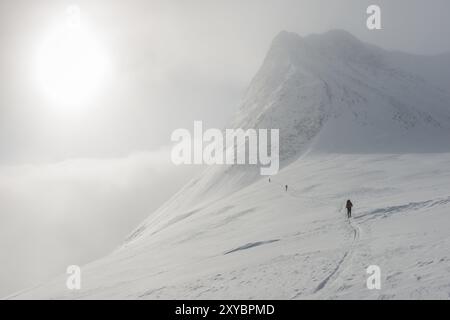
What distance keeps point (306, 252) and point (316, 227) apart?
6.32m

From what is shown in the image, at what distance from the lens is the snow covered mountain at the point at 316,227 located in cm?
1576

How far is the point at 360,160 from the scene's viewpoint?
63.5 metres

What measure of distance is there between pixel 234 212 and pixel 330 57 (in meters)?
132

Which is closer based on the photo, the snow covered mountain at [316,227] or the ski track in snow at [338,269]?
the ski track in snow at [338,269]

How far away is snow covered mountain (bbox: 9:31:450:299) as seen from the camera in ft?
51.7

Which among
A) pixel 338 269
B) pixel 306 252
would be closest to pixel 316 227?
pixel 306 252

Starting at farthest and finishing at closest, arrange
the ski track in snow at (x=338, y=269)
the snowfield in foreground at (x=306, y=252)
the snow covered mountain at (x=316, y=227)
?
the snow covered mountain at (x=316, y=227)
the snowfield in foreground at (x=306, y=252)
the ski track in snow at (x=338, y=269)

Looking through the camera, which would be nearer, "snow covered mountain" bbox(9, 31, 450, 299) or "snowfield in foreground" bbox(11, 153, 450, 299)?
"snowfield in foreground" bbox(11, 153, 450, 299)

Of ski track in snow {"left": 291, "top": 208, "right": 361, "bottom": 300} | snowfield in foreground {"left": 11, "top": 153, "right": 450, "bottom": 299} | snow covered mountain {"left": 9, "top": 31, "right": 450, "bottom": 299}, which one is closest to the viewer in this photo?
ski track in snow {"left": 291, "top": 208, "right": 361, "bottom": 300}

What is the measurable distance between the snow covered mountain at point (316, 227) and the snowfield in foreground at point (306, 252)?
88mm

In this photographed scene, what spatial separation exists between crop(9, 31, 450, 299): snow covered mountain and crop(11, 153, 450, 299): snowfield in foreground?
0.09 meters

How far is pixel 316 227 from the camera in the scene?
25672mm

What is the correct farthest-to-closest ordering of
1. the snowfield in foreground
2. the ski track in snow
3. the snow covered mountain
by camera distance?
1. the snow covered mountain
2. the snowfield in foreground
3. the ski track in snow

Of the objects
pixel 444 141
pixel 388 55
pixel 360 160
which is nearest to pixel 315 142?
pixel 360 160
